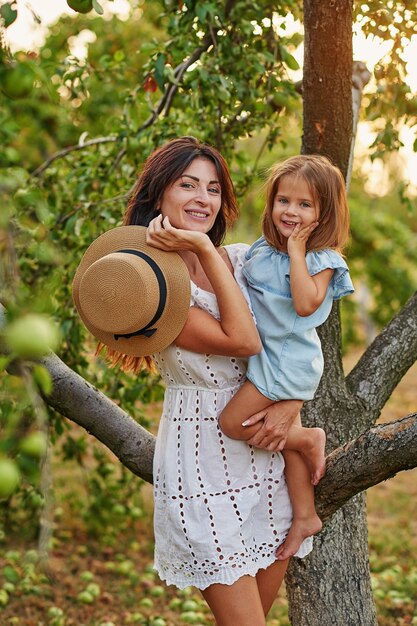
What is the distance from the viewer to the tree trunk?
2.49 meters

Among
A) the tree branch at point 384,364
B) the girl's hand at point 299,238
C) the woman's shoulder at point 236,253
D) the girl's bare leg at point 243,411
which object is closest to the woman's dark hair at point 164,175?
the woman's shoulder at point 236,253

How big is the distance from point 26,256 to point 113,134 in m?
0.69

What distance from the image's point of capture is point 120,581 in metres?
4.27

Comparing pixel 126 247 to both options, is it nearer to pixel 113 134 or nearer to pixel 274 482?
pixel 274 482

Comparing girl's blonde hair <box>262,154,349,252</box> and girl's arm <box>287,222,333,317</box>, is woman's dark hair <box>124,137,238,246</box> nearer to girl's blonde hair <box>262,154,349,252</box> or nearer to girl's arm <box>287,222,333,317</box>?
girl's blonde hair <box>262,154,349,252</box>

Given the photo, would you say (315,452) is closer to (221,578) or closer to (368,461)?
(368,461)

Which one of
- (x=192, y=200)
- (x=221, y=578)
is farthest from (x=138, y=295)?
(x=221, y=578)

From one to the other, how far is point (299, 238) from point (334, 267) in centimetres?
11

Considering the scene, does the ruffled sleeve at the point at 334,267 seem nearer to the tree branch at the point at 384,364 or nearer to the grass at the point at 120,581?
the tree branch at the point at 384,364

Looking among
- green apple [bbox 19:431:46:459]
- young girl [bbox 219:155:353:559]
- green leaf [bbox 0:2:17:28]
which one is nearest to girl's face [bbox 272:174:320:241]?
young girl [bbox 219:155:353:559]

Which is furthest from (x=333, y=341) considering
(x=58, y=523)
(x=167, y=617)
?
(x=58, y=523)

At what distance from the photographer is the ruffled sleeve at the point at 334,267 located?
6.72 feet

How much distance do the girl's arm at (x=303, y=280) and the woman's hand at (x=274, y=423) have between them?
24cm

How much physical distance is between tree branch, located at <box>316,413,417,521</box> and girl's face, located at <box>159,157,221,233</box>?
696 millimetres
